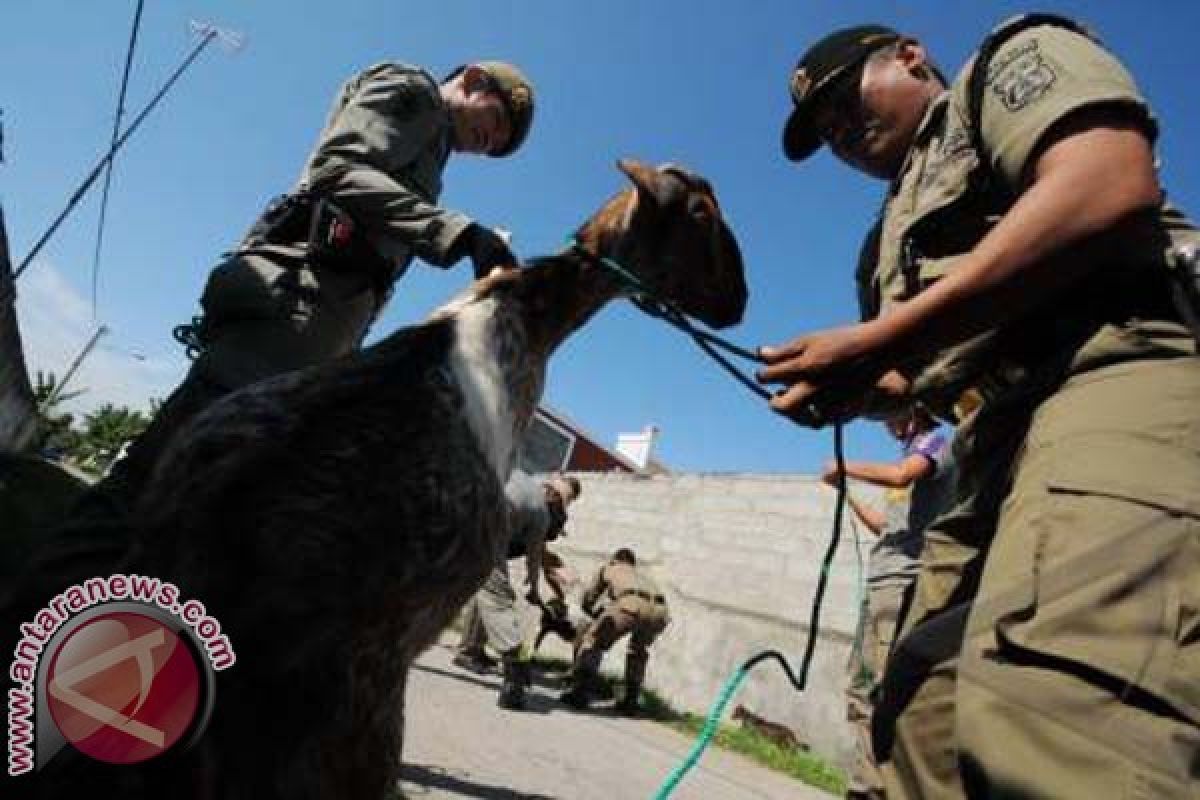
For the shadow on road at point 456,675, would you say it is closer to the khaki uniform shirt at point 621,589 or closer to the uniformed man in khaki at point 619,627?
the uniformed man in khaki at point 619,627

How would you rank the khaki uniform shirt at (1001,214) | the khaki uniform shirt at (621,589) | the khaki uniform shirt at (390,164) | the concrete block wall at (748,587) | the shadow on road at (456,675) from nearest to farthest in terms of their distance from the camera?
1. the khaki uniform shirt at (1001,214)
2. the khaki uniform shirt at (390,164)
3. the shadow on road at (456,675)
4. the concrete block wall at (748,587)
5. the khaki uniform shirt at (621,589)

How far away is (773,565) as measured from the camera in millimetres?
11141

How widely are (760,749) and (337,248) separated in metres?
7.64

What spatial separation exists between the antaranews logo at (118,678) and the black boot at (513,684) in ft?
17.7

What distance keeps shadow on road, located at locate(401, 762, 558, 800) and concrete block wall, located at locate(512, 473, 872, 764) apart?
5622mm

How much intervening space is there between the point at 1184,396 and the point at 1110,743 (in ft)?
2.19

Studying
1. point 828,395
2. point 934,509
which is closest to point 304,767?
point 828,395

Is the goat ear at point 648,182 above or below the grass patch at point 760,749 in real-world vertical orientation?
above

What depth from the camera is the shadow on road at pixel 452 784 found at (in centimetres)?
396

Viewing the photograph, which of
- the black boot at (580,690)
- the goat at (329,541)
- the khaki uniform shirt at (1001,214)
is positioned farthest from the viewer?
the black boot at (580,690)

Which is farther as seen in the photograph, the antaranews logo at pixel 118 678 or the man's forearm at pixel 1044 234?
the antaranews logo at pixel 118 678

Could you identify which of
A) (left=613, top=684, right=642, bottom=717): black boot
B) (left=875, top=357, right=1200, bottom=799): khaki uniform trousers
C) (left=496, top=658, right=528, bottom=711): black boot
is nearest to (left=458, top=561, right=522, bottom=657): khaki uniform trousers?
(left=496, top=658, right=528, bottom=711): black boot

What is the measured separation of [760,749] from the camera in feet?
29.5

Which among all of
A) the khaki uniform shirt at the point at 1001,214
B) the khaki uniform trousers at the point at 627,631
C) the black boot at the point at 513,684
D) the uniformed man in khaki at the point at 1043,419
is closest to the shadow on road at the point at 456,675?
the black boot at the point at 513,684
